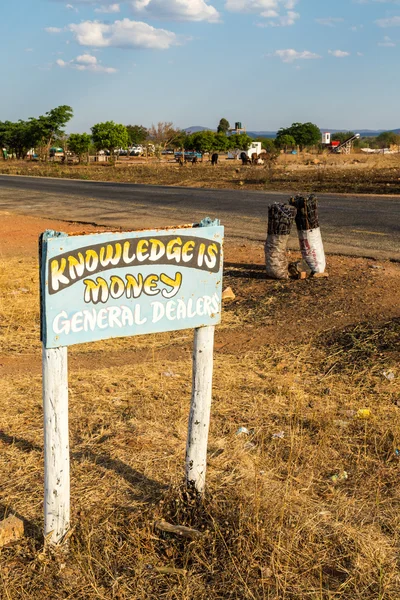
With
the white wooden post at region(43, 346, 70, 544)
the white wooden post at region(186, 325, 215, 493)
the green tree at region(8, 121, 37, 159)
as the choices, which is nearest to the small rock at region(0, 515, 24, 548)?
the white wooden post at region(43, 346, 70, 544)

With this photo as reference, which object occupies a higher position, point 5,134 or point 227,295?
point 5,134

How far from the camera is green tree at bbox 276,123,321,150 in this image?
109438 mm

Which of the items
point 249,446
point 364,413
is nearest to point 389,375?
point 364,413

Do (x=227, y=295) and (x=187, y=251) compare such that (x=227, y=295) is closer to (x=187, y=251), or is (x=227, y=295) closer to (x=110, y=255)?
(x=187, y=251)

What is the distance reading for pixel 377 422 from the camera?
4836 millimetres

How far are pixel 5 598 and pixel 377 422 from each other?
9.19 ft

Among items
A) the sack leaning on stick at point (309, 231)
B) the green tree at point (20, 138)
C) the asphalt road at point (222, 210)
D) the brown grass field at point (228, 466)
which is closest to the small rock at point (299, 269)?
the sack leaning on stick at point (309, 231)

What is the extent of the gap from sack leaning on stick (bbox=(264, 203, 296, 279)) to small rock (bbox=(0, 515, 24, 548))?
6239 millimetres

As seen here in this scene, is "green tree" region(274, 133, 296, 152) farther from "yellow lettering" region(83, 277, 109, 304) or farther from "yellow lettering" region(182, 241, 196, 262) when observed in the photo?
"yellow lettering" region(83, 277, 109, 304)

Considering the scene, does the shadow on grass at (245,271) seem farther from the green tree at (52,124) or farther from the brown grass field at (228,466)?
the green tree at (52,124)

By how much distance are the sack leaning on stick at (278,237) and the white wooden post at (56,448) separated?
241 inches

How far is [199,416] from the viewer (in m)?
3.77

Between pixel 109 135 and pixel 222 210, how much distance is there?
64.0 m

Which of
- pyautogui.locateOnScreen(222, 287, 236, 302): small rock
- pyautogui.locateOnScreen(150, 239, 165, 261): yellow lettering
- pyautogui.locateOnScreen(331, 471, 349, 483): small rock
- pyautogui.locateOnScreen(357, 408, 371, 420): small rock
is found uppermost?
pyautogui.locateOnScreen(150, 239, 165, 261): yellow lettering
